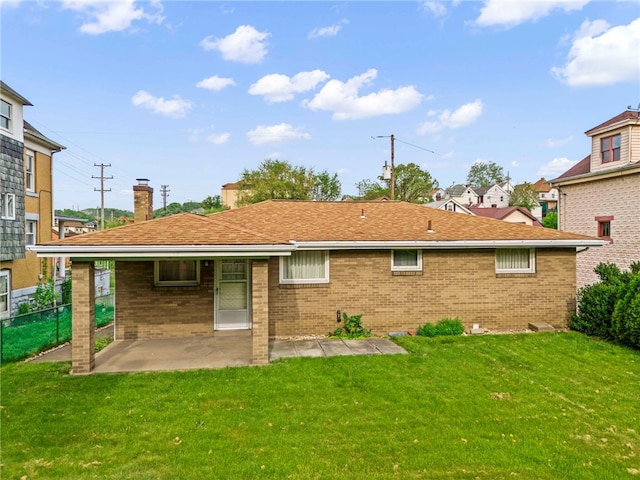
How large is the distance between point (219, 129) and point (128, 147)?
589 cm

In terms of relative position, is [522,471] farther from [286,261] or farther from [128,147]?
[128,147]

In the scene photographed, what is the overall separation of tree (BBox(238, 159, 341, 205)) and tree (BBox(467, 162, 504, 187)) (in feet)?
161

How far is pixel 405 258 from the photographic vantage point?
10.3 metres

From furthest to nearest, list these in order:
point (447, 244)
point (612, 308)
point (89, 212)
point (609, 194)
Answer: point (89, 212)
point (609, 194)
point (447, 244)
point (612, 308)

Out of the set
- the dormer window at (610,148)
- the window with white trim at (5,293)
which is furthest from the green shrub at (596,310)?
Result: the window with white trim at (5,293)

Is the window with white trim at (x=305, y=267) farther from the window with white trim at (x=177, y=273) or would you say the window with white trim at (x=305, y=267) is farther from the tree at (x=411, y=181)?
the tree at (x=411, y=181)

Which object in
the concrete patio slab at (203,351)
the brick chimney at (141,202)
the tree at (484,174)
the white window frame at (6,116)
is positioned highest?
the tree at (484,174)

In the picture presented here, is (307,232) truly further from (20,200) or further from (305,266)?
(20,200)

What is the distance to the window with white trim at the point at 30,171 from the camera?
16.5 m

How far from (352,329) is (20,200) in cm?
1439

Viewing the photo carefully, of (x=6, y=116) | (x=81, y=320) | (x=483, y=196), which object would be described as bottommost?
(x=81, y=320)

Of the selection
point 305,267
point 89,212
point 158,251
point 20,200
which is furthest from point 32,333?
point 89,212

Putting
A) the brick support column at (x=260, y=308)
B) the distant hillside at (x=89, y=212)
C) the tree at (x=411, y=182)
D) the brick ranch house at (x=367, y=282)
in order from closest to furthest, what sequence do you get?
the brick support column at (x=260, y=308) → the brick ranch house at (x=367, y=282) → the tree at (x=411, y=182) → the distant hillside at (x=89, y=212)

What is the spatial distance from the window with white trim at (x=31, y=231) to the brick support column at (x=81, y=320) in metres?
12.2
